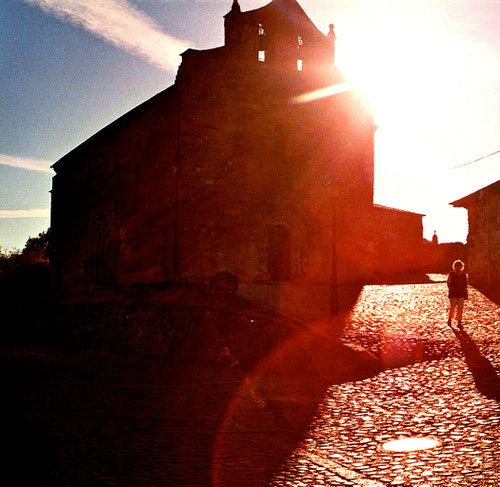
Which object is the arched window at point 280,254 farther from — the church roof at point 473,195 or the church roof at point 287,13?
the church roof at point 287,13

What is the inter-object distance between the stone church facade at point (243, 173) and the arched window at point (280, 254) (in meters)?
0.05

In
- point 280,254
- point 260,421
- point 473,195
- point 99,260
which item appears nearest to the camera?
point 260,421

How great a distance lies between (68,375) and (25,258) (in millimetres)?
35437

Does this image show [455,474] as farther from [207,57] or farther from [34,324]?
[207,57]

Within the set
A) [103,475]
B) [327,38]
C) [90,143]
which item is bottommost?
[103,475]

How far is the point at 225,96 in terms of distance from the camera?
2438 centimetres

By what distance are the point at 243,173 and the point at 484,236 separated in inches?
404

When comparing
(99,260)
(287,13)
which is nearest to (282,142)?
(287,13)

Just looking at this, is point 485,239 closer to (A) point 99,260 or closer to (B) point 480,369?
(B) point 480,369

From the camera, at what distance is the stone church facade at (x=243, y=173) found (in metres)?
23.4

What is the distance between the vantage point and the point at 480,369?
9070 mm

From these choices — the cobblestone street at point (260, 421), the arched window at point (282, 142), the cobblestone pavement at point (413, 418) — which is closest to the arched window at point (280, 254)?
the arched window at point (282, 142)

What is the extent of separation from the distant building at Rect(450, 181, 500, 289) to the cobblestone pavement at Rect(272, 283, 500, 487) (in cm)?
1197

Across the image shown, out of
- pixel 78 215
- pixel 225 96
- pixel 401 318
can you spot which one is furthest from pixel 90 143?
pixel 401 318
